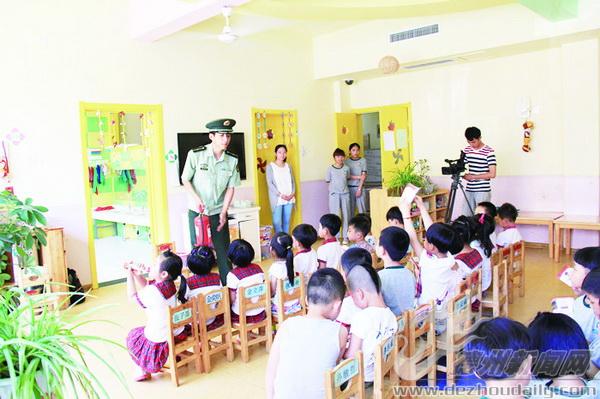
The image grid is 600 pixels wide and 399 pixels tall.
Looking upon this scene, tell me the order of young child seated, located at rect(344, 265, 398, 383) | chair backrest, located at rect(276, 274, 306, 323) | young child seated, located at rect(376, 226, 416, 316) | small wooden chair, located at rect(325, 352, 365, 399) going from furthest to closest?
chair backrest, located at rect(276, 274, 306, 323) < young child seated, located at rect(376, 226, 416, 316) < young child seated, located at rect(344, 265, 398, 383) < small wooden chair, located at rect(325, 352, 365, 399)

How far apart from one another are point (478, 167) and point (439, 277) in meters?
3.05

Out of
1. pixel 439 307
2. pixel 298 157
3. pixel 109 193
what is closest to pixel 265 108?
pixel 298 157

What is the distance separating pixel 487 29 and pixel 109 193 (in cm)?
676

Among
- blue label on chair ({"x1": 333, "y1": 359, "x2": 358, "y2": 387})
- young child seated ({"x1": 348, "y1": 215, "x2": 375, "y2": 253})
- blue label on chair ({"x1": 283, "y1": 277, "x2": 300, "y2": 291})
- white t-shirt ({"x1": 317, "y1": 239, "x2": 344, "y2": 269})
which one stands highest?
young child seated ({"x1": 348, "y1": 215, "x2": 375, "y2": 253})

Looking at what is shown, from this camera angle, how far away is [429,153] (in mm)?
7660

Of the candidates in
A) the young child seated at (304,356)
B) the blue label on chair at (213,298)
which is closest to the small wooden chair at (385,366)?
the young child seated at (304,356)

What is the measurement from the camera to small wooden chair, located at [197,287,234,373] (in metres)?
3.14

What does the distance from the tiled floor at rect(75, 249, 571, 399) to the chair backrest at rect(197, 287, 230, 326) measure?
36 centimetres

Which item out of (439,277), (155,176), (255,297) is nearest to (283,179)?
(155,176)

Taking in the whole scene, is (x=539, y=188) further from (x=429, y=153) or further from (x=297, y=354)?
(x=297, y=354)

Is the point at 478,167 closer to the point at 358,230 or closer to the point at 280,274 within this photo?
the point at 358,230

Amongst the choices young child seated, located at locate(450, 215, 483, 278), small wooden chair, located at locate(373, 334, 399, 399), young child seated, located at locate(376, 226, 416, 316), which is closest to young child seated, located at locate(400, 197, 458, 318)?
young child seated, located at locate(450, 215, 483, 278)

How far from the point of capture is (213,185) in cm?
440

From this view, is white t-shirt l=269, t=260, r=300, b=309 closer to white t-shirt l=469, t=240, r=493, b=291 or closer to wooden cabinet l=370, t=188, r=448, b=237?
white t-shirt l=469, t=240, r=493, b=291
